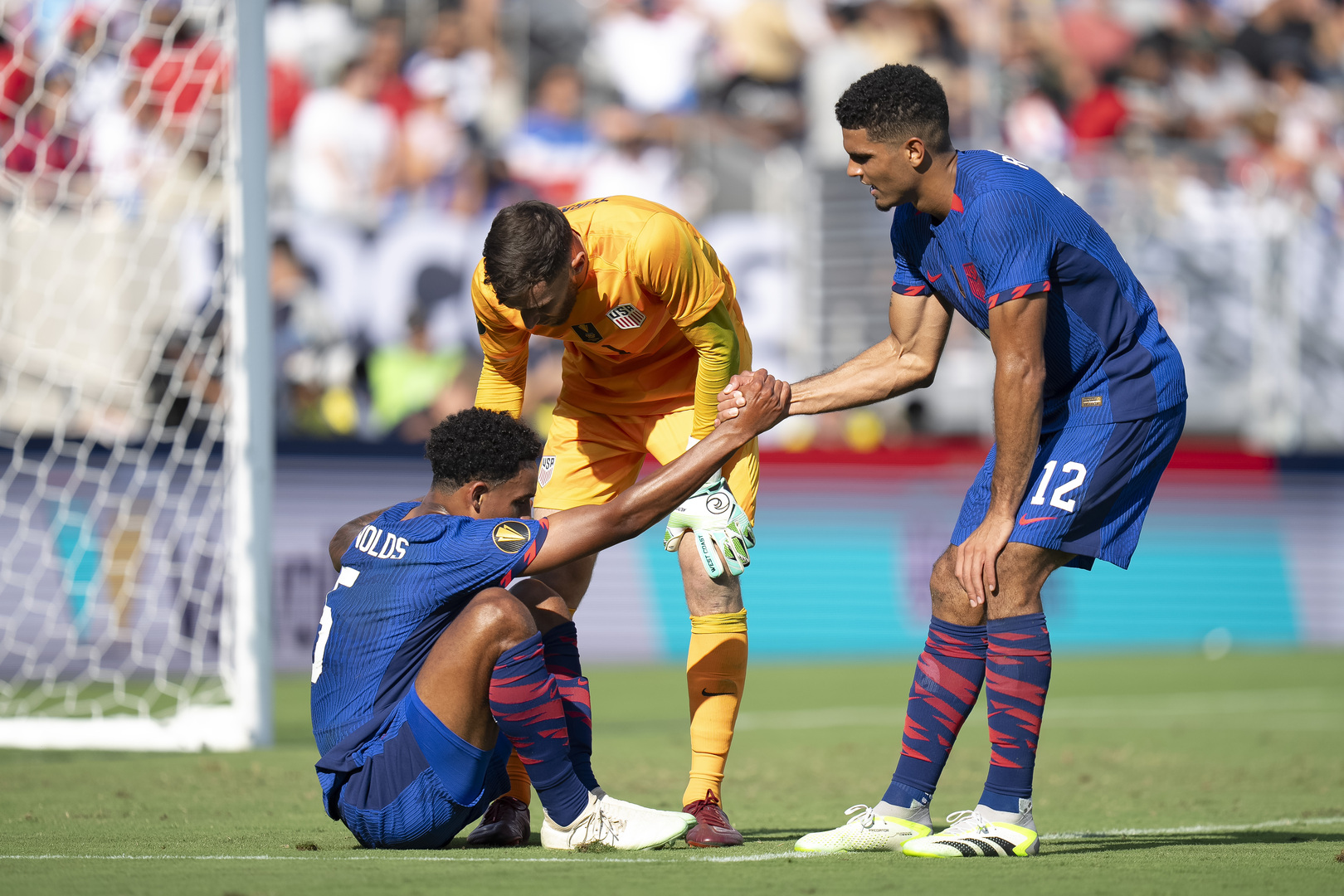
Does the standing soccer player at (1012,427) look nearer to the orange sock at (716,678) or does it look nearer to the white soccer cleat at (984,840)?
the white soccer cleat at (984,840)

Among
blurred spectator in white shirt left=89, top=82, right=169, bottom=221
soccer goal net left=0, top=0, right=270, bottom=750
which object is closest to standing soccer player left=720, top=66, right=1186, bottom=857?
soccer goal net left=0, top=0, right=270, bottom=750

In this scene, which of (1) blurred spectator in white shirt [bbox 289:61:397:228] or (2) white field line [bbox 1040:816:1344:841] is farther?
(1) blurred spectator in white shirt [bbox 289:61:397:228]

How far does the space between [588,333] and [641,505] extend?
103 centimetres

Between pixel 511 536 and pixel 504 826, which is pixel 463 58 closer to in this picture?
pixel 504 826

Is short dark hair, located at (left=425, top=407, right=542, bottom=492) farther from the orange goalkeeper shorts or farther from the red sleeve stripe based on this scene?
the red sleeve stripe

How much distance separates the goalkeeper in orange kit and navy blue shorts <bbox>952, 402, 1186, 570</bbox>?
96cm

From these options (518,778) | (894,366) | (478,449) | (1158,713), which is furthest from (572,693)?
(1158,713)

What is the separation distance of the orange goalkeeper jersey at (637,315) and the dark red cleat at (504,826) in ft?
4.46

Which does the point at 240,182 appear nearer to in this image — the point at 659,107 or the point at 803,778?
the point at 803,778

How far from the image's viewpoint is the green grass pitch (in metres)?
3.96

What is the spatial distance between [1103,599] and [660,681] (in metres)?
4.56

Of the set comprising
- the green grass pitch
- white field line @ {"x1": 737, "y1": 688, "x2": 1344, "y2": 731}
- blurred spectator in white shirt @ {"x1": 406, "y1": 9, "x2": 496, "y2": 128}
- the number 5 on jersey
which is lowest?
white field line @ {"x1": 737, "y1": 688, "x2": 1344, "y2": 731}

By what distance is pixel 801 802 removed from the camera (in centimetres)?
632

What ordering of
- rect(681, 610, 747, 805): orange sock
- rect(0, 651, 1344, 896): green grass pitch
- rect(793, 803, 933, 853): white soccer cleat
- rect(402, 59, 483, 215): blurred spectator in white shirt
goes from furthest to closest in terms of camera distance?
1. rect(402, 59, 483, 215): blurred spectator in white shirt
2. rect(681, 610, 747, 805): orange sock
3. rect(793, 803, 933, 853): white soccer cleat
4. rect(0, 651, 1344, 896): green grass pitch
